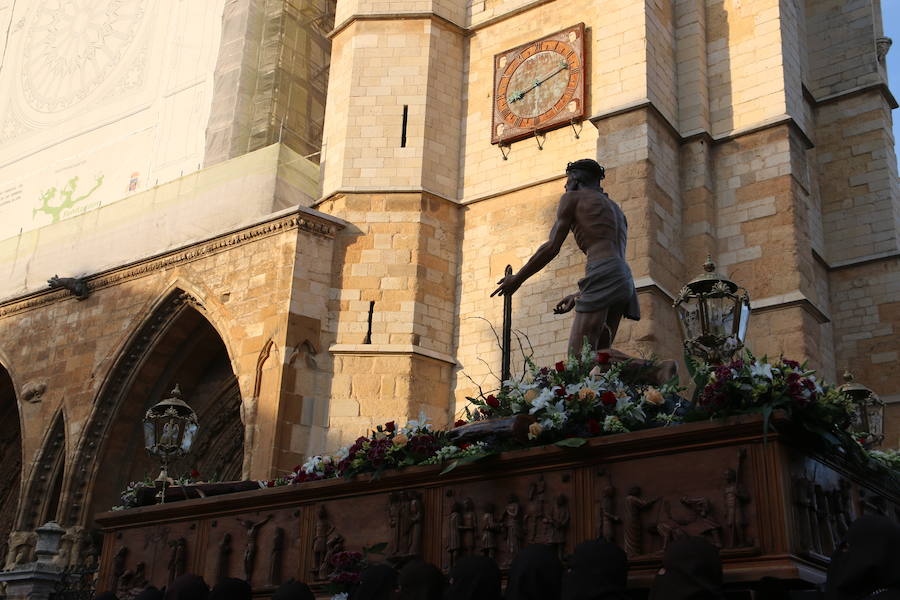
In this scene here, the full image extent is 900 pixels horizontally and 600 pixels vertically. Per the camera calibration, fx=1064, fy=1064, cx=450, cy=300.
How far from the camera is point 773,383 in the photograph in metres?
4.23

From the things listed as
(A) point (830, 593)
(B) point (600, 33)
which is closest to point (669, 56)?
(B) point (600, 33)

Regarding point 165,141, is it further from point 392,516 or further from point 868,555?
point 868,555

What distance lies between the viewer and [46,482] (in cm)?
1460

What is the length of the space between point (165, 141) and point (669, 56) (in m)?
8.07

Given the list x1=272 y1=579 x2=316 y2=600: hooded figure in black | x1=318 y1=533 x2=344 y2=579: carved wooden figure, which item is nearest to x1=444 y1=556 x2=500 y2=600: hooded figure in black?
x1=272 y1=579 x2=316 y2=600: hooded figure in black

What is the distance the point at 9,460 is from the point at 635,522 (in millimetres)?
15503

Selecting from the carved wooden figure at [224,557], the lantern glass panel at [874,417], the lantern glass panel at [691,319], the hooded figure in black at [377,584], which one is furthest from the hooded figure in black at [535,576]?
the lantern glass panel at [874,417]

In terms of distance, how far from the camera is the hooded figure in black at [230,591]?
5.20 metres

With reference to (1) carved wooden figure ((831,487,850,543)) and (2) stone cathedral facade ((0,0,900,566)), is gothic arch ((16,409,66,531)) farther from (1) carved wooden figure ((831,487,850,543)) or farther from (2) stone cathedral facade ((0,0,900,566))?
(1) carved wooden figure ((831,487,850,543))

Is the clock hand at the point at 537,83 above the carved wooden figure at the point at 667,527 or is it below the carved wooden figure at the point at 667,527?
above

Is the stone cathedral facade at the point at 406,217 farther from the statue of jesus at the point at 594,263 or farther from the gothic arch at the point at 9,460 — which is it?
the statue of jesus at the point at 594,263

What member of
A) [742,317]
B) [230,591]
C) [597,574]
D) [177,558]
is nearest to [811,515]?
[597,574]

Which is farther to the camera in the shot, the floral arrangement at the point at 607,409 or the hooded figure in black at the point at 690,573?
the floral arrangement at the point at 607,409

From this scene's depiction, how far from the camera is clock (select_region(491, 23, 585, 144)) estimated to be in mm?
13398
